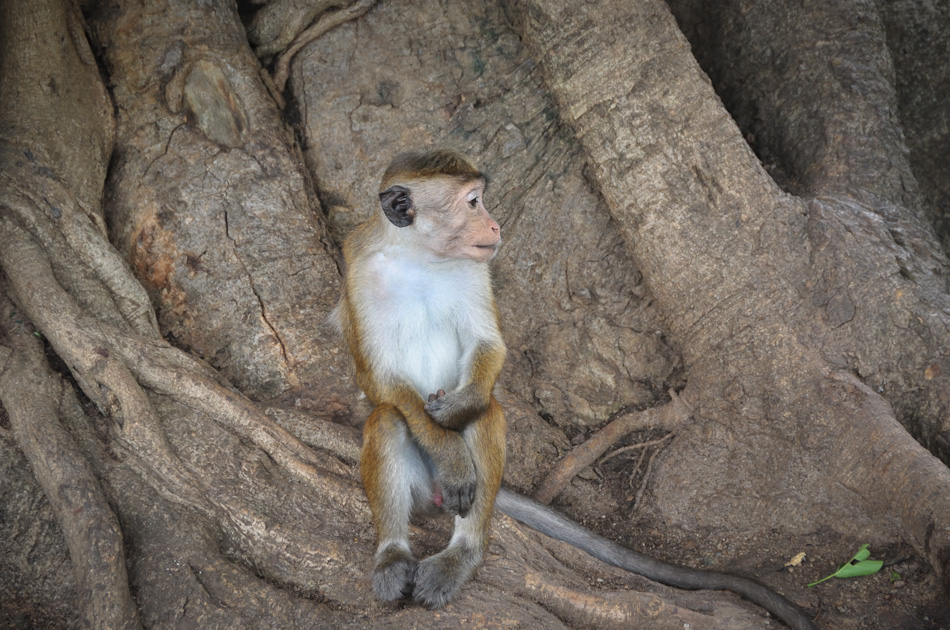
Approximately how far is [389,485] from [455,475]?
0.28 m

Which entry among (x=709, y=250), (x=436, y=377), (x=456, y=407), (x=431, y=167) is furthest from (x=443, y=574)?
(x=709, y=250)

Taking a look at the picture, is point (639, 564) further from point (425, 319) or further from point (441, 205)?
point (441, 205)

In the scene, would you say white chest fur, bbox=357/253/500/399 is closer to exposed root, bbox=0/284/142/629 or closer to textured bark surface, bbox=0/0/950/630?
textured bark surface, bbox=0/0/950/630

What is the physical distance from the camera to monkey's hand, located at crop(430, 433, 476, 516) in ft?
10.8

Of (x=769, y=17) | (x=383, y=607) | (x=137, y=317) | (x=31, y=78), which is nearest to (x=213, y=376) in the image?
(x=137, y=317)

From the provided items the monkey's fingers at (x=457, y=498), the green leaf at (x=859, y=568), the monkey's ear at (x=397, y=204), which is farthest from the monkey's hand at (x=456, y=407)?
the green leaf at (x=859, y=568)

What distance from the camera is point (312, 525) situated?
3.28 meters

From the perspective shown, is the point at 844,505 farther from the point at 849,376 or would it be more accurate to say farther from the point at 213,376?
the point at 213,376

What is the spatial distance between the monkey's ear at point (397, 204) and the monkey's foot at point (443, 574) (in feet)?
4.71

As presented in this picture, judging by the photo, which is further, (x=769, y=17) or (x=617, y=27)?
(x=769, y=17)

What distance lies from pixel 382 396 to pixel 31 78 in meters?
2.49

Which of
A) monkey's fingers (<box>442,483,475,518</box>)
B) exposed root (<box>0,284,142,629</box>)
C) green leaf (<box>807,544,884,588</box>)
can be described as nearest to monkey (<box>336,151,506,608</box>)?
monkey's fingers (<box>442,483,475,518</box>)

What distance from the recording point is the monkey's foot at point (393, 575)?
302 centimetres

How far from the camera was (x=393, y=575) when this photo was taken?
304cm
